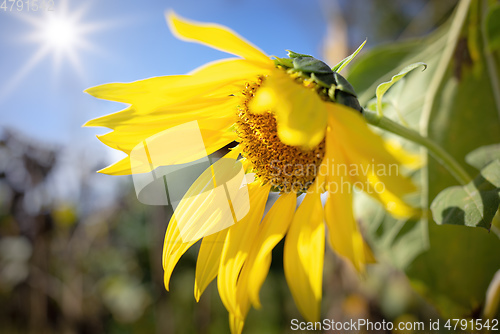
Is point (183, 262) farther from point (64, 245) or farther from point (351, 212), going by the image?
point (351, 212)

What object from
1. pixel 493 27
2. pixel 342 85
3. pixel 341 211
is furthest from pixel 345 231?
pixel 493 27

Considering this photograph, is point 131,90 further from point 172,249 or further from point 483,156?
point 483,156

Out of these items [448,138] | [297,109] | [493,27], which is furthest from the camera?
[448,138]

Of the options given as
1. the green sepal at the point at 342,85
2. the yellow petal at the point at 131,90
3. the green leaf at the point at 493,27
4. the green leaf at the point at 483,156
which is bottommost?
the green leaf at the point at 483,156

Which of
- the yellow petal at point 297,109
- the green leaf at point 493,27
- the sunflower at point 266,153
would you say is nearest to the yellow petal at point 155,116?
the sunflower at point 266,153

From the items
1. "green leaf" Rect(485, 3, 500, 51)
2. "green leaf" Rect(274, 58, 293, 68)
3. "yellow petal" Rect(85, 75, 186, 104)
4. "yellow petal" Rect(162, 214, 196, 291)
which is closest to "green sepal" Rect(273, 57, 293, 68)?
"green leaf" Rect(274, 58, 293, 68)

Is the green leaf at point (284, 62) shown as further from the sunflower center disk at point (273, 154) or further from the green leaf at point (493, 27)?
the green leaf at point (493, 27)

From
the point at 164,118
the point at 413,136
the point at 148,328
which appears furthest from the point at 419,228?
the point at 148,328
